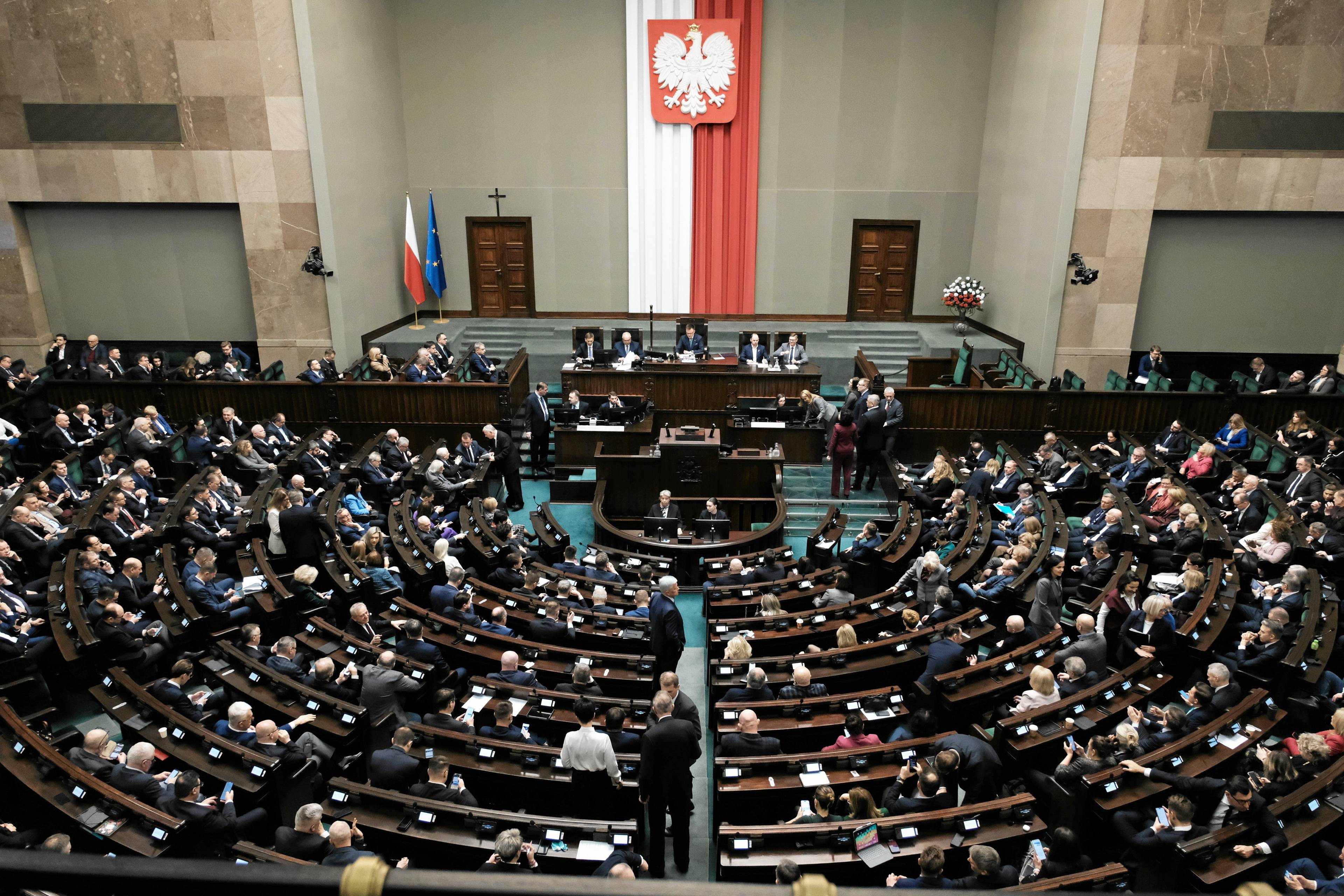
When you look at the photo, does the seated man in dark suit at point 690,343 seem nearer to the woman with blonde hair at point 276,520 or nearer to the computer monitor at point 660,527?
the computer monitor at point 660,527

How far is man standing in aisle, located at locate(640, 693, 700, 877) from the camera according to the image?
5.59 meters

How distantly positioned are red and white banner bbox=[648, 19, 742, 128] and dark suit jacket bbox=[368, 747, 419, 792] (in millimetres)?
15853

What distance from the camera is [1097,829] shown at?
5.73 m

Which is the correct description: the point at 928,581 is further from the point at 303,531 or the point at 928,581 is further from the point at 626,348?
the point at 626,348

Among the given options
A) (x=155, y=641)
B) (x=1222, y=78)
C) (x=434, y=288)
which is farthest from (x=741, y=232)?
(x=155, y=641)

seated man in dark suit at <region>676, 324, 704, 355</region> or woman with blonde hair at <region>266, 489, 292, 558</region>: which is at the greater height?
seated man in dark suit at <region>676, 324, 704, 355</region>

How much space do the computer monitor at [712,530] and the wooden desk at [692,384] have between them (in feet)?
12.6

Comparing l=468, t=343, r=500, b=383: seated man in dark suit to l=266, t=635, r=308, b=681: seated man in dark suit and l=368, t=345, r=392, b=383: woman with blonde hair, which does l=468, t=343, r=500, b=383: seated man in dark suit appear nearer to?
l=368, t=345, r=392, b=383: woman with blonde hair

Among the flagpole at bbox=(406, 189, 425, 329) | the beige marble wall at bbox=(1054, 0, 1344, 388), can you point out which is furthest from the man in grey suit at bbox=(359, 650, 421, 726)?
the beige marble wall at bbox=(1054, 0, 1344, 388)

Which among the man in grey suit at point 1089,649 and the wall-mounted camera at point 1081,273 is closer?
the man in grey suit at point 1089,649

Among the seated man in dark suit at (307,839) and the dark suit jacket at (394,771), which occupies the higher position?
the seated man in dark suit at (307,839)

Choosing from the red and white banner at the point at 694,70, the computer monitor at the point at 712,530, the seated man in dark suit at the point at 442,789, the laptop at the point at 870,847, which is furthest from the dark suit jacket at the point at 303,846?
the red and white banner at the point at 694,70

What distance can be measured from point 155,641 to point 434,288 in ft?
40.4

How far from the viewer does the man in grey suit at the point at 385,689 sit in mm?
6723
